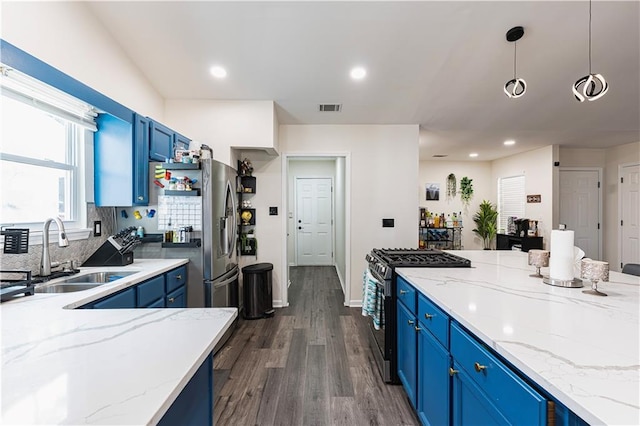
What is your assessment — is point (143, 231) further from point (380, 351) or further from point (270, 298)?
point (380, 351)

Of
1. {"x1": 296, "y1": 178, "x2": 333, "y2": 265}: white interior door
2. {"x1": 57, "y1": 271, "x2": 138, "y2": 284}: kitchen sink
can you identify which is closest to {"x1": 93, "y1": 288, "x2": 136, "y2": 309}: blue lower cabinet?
{"x1": 57, "y1": 271, "x2": 138, "y2": 284}: kitchen sink

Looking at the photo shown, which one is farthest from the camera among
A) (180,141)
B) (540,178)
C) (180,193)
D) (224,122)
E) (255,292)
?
(540,178)

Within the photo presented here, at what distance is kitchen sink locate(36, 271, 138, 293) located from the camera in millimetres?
1788

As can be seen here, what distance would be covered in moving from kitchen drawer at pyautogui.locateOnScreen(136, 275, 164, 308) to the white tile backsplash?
0.59 m

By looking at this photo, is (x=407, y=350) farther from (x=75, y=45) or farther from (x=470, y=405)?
(x=75, y=45)

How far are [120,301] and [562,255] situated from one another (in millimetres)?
2535

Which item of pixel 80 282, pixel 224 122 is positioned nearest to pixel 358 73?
pixel 224 122

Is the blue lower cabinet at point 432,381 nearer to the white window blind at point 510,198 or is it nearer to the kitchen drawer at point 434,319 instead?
the kitchen drawer at point 434,319

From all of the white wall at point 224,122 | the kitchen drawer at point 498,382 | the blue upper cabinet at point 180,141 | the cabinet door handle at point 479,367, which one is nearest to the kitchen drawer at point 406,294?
the kitchen drawer at point 498,382

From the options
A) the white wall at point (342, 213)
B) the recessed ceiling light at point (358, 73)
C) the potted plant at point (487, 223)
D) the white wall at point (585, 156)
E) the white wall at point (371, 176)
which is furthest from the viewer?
the potted plant at point (487, 223)

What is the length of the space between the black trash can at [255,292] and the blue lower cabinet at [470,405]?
2.58 meters

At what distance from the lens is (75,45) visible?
2.11 meters

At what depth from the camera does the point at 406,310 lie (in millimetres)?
1884

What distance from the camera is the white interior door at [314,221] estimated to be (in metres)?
6.45
